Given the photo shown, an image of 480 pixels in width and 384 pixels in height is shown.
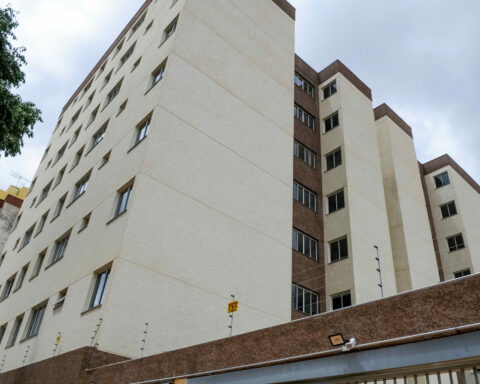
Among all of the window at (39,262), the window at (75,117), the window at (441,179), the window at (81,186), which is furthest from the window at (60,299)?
the window at (441,179)

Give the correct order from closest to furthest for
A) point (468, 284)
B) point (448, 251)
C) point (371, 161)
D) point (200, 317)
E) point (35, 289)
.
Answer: point (468, 284), point (200, 317), point (35, 289), point (371, 161), point (448, 251)

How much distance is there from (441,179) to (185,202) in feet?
85.1

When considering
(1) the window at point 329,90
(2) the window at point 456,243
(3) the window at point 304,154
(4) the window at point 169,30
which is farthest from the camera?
(2) the window at point 456,243

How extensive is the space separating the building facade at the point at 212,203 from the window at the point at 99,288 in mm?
58

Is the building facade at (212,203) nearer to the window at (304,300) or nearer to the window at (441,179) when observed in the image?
the window at (304,300)

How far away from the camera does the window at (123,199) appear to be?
18781 mm

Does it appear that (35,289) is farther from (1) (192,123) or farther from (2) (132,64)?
(2) (132,64)

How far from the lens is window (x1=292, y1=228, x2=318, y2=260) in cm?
2372

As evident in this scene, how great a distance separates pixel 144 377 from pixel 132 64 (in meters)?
20.3

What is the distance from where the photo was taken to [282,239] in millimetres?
21984

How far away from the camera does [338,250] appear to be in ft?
81.0

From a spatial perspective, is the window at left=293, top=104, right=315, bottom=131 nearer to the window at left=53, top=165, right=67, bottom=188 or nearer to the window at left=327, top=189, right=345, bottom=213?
the window at left=327, top=189, right=345, bottom=213

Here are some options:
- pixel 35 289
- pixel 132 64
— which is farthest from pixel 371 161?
pixel 35 289

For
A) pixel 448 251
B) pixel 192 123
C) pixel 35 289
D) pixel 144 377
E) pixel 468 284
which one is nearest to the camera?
pixel 468 284
